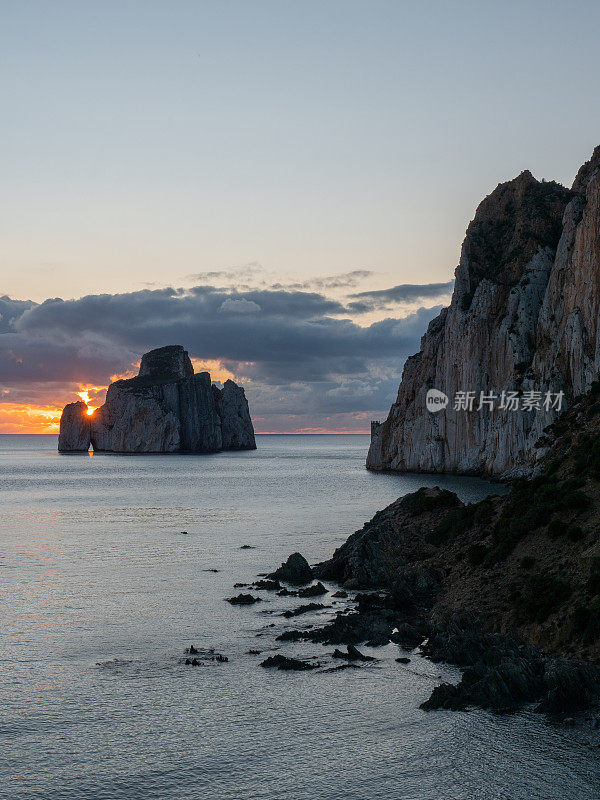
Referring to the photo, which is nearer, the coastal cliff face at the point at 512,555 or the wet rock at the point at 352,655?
the coastal cliff face at the point at 512,555

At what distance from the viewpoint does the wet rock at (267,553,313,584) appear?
4672cm

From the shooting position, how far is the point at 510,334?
12481cm

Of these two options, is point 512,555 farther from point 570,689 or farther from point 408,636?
point 570,689

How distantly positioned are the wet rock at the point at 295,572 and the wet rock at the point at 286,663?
16.4 metres

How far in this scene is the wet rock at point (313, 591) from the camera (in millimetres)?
42938

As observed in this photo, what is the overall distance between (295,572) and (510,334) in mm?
88981

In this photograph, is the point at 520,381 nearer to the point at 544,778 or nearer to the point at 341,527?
the point at 341,527

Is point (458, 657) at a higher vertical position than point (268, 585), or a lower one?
higher

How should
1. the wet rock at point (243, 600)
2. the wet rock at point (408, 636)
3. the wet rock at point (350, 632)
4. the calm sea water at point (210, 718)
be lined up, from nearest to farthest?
the calm sea water at point (210, 718) → the wet rock at point (408, 636) → the wet rock at point (350, 632) → the wet rock at point (243, 600)

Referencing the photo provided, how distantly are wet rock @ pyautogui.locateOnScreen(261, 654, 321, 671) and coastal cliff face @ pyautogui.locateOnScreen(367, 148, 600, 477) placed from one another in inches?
2916

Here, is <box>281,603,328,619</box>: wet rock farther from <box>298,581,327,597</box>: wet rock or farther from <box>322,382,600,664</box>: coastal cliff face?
<box>322,382,600,664</box>: coastal cliff face

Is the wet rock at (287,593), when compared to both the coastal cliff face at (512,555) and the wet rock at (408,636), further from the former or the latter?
the wet rock at (408,636)

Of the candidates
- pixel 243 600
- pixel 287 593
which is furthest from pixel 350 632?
pixel 287 593

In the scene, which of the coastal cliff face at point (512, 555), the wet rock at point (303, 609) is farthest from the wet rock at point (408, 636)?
the wet rock at point (303, 609)
